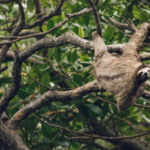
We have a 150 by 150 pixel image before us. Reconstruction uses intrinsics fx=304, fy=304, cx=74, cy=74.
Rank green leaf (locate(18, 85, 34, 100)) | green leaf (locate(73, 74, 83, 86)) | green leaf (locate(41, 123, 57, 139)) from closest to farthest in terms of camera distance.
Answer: green leaf (locate(18, 85, 34, 100)), green leaf (locate(73, 74, 83, 86)), green leaf (locate(41, 123, 57, 139))

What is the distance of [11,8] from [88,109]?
70.8 inches

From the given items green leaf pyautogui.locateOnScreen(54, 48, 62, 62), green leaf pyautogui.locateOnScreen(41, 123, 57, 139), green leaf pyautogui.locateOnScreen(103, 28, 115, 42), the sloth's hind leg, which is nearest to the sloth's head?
the sloth's hind leg

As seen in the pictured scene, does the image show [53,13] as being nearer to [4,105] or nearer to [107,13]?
[107,13]

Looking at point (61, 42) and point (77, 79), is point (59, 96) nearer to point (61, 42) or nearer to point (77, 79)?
point (61, 42)

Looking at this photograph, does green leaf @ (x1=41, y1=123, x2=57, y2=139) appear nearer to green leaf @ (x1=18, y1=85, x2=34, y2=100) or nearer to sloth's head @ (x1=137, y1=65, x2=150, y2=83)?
green leaf @ (x1=18, y1=85, x2=34, y2=100)

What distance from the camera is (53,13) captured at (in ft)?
11.0

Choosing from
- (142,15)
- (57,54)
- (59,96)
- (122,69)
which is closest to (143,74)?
(122,69)

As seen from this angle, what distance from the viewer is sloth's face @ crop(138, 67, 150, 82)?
2246 mm

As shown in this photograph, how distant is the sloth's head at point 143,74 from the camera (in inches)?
88.5

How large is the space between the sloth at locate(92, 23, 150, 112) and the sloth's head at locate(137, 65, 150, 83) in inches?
1.5

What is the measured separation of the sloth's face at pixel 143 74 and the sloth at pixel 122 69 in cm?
7

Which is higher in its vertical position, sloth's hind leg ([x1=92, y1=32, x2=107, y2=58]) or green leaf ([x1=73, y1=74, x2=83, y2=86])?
sloth's hind leg ([x1=92, y1=32, x2=107, y2=58])

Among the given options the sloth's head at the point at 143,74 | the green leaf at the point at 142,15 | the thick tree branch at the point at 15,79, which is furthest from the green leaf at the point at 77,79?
the sloth's head at the point at 143,74

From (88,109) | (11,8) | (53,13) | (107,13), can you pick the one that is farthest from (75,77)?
(11,8)
